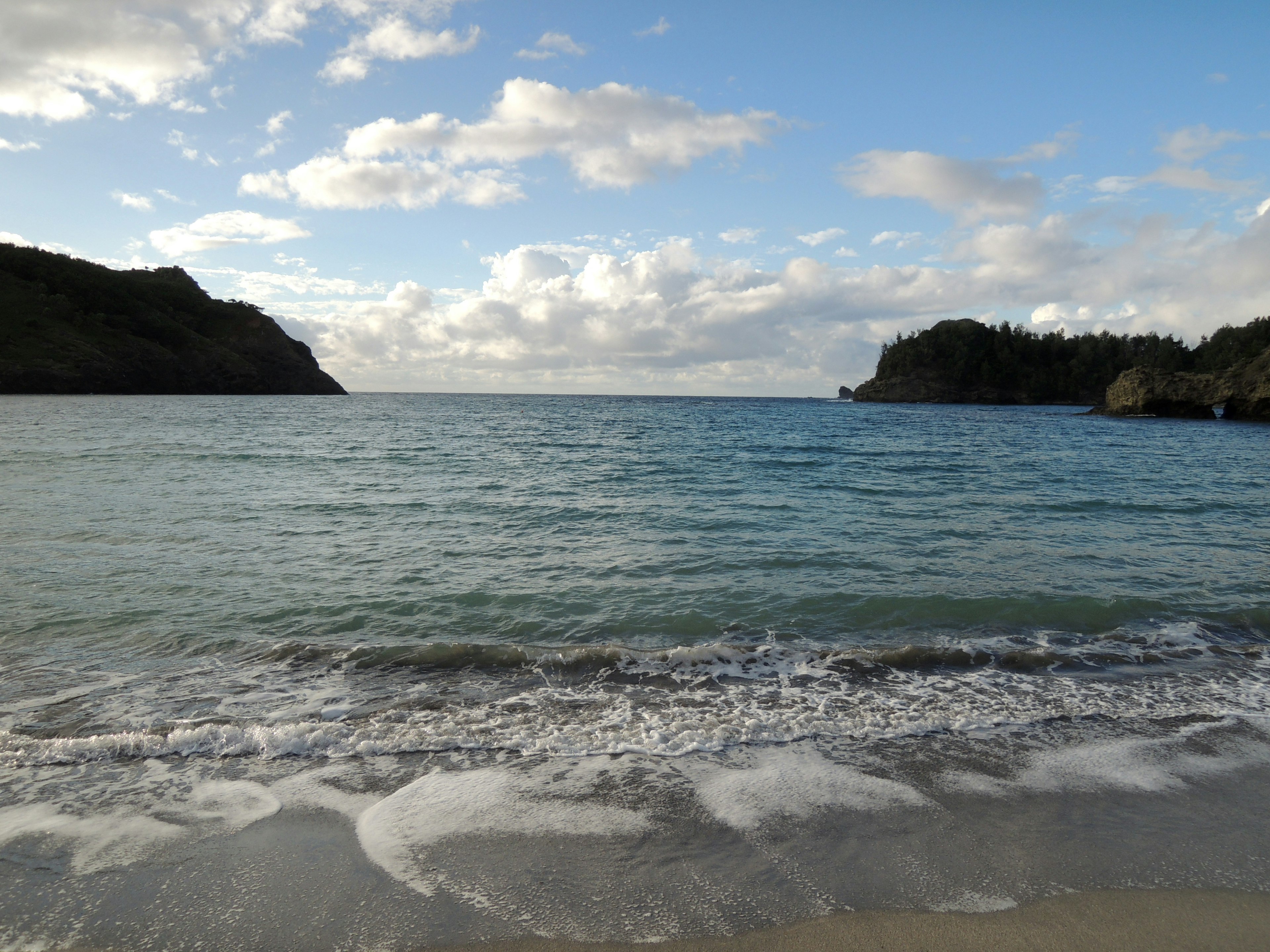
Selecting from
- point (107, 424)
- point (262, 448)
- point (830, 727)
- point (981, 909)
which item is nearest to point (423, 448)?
point (262, 448)

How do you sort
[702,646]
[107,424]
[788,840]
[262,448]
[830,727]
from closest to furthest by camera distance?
[788,840]
[830,727]
[702,646]
[262,448]
[107,424]

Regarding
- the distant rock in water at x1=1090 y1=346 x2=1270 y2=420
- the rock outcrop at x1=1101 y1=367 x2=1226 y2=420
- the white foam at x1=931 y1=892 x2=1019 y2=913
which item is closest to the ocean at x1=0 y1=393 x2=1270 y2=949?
the white foam at x1=931 y1=892 x2=1019 y2=913

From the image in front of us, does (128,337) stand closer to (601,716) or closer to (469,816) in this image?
(601,716)

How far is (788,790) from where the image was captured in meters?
4.23

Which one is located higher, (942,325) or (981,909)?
(942,325)

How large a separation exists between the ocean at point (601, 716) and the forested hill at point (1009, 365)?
139 m

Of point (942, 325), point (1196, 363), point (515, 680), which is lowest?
point (515, 680)

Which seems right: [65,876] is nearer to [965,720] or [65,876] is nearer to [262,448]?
[965,720]

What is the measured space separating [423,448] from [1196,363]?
145199mm

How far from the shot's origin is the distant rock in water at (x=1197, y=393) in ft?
171

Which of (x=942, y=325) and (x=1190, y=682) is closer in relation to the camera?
(x=1190, y=682)

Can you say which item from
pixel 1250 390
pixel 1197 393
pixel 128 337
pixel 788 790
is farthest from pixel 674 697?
pixel 128 337

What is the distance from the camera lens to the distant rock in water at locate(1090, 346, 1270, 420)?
52.2 meters

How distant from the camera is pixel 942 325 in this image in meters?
149
